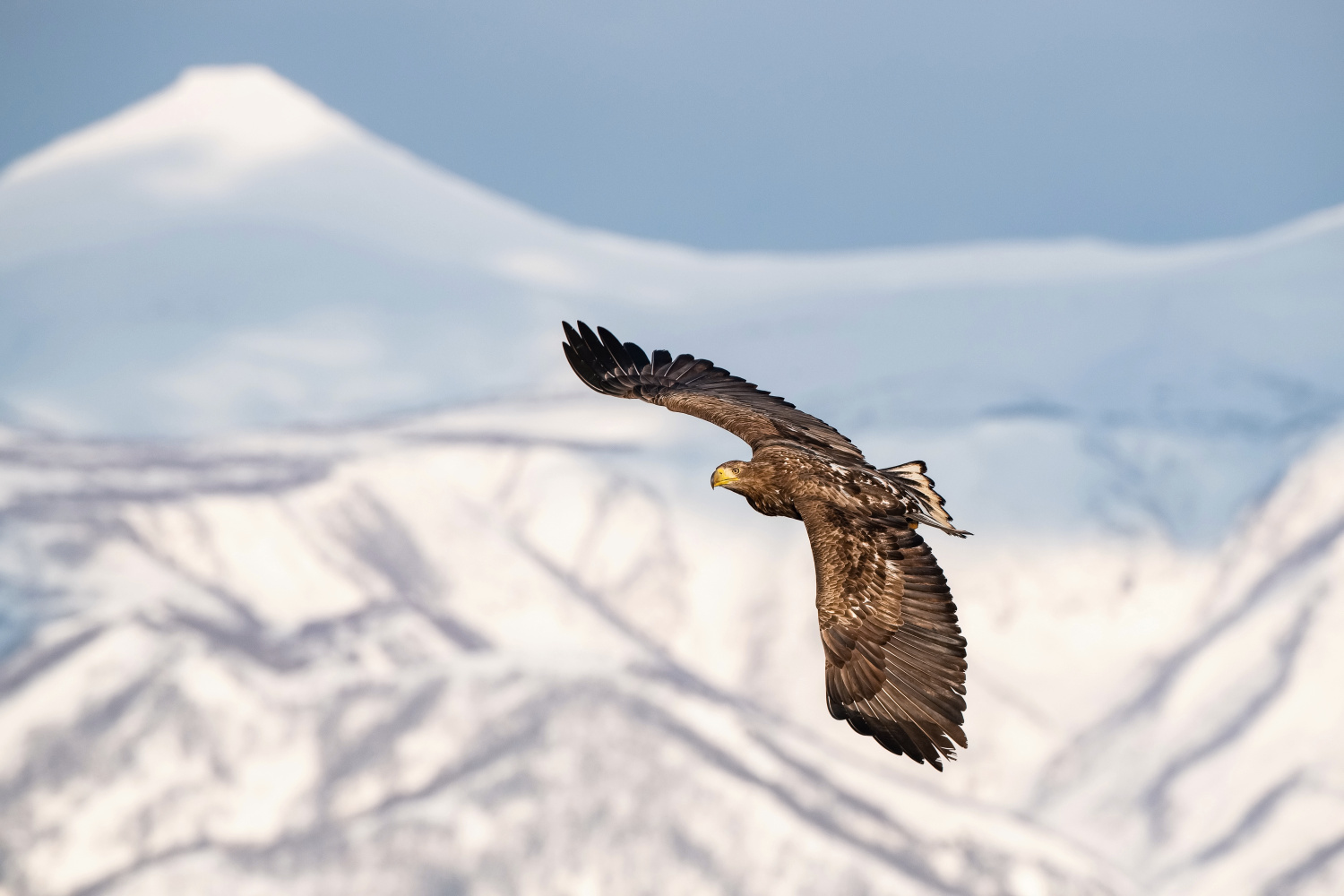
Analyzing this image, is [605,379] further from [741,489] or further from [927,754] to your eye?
[927,754]

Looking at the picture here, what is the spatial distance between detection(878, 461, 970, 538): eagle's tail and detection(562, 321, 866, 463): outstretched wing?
91cm

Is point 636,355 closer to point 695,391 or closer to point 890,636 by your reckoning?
point 695,391

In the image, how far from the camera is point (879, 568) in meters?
21.3

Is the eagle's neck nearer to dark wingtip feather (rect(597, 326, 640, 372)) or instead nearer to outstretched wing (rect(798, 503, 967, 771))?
outstretched wing (rect(798, 503, 967, 771))

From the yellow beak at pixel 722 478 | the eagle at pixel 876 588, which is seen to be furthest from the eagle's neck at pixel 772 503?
the yellow beak at pixel 722 478

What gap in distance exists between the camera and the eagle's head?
24.2 metres

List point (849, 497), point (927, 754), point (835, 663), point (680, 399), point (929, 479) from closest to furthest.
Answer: point (927, 754), point (835, 663), point (849, 497), point (929, 479), point (680, 399)

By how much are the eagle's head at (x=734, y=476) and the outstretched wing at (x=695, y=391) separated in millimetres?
1078

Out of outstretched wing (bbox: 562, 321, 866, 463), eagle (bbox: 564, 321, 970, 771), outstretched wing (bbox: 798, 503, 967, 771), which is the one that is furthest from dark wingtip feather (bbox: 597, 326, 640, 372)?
outstretched wing (bbox: 798, 503, 967, 771)

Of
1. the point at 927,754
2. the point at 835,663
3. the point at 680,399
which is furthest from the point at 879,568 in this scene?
the point at 680,399

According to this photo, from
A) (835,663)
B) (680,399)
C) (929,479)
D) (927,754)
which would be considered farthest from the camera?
(680,399)

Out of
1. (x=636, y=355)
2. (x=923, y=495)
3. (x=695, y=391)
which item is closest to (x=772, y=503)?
(x=923, y=495)

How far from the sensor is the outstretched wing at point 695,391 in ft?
86.0

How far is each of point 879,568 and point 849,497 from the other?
166cm
